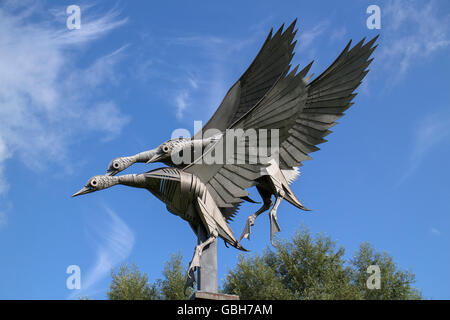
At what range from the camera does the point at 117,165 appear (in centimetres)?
922

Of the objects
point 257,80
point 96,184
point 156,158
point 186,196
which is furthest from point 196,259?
point 257,80

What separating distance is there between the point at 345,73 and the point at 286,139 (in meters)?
1.89

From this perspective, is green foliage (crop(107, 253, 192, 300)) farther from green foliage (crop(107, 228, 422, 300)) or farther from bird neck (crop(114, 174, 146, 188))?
bird neck (crop(114, 174, 146, 188))

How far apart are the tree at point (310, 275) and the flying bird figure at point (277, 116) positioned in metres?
8.49

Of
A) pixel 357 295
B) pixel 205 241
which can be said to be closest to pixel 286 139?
pixel 205 241

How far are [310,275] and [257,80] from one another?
11.4 metres

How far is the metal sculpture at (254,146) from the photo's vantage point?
9.19m

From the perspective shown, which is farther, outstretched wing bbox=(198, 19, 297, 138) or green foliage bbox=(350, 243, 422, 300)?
green foliage bbox=(350, 243, 422, 300)

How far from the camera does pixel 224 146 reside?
31.0 feet

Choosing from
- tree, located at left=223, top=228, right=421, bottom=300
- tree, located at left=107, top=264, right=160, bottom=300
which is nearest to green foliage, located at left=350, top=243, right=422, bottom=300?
tree, located at left=223, top=228, right=421, bottom=300

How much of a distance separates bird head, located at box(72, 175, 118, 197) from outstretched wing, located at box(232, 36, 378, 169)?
2656 millimetres

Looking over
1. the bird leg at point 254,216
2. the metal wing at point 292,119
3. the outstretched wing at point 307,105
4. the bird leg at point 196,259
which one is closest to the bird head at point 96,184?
the metal wing at point 292,119

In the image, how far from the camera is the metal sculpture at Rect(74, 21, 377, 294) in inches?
362
